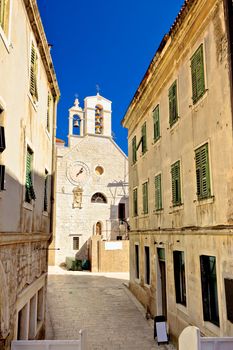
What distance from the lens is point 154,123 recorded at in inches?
565

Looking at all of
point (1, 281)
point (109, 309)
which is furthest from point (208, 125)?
point (109, 309)

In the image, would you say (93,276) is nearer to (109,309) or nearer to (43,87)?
(109,309)

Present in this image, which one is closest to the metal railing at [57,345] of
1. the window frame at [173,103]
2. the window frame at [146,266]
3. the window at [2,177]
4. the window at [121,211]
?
the window at [2,177]

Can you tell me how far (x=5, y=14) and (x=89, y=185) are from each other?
27851mm

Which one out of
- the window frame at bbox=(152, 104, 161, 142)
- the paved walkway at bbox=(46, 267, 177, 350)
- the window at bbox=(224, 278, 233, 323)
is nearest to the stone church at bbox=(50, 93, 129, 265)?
the paved walkway at bbox=(46, 267, 177, 350)

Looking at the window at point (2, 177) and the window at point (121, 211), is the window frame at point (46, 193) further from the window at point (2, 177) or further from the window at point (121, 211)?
the window at point (121, 211)

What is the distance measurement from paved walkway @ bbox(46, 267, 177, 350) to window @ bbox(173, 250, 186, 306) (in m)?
1.61

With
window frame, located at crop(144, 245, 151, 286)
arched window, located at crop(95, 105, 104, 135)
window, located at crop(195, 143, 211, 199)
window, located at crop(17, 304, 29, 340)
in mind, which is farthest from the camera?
arched window, located at crop(95, 105, 104, 135)

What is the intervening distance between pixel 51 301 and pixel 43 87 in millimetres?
11508

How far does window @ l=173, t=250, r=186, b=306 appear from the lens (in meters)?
Answer: 10.7

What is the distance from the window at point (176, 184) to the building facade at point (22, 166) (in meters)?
4.51

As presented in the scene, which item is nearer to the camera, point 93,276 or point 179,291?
point 179,291

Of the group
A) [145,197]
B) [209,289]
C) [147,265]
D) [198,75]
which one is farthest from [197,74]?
[147,265]

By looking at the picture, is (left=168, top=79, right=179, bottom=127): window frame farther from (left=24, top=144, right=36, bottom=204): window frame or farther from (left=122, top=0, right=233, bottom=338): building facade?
(left=24, top=144, right=36, bottom=204): window frame
